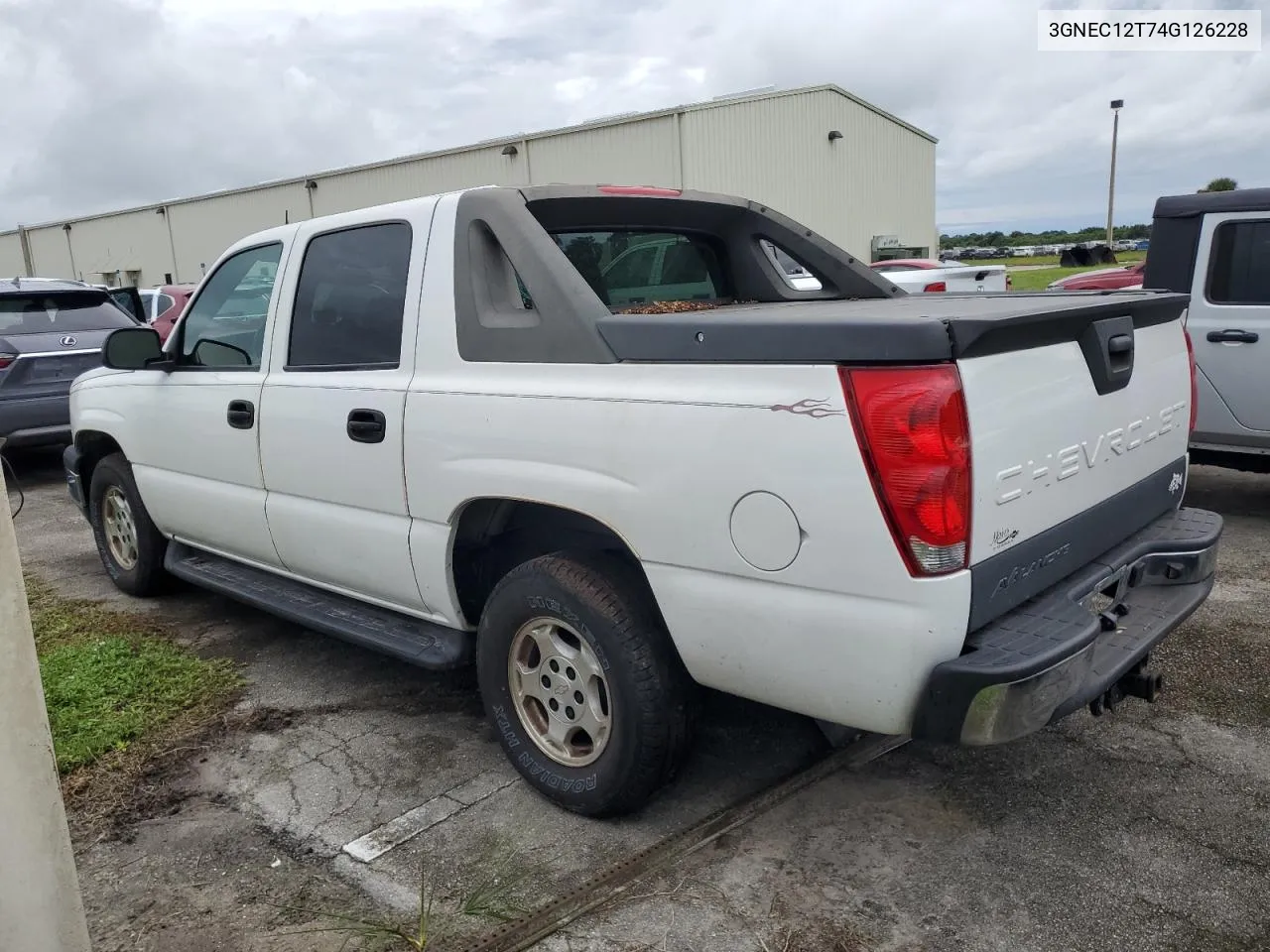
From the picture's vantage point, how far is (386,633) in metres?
3.67

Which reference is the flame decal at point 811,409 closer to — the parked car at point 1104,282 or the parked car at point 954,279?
the parked car at point 1104,282

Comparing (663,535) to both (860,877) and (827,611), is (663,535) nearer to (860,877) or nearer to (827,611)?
(827,611)

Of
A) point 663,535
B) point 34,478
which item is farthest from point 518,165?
point 663,535

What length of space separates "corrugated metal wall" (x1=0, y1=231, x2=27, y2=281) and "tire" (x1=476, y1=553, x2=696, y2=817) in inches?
1933

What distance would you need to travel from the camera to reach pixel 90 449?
5625 mm

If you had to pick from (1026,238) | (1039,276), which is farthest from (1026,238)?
(1039,276)

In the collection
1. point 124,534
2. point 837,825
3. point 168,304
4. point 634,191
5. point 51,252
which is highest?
point 51,252

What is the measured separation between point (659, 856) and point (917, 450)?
1.41m

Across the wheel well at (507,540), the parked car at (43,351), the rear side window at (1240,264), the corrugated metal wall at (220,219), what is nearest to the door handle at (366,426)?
the wheel well at (507,540)

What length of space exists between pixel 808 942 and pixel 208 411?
3.22 m

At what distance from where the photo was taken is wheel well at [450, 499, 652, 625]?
3174 mm

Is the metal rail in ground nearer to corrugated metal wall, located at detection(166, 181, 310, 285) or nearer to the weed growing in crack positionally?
the weed growing in crack

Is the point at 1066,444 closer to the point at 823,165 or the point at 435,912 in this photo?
the point at 435,912

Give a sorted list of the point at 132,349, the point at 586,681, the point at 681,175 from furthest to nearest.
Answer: the point at 681,175 → the point at 132,349 → the point at 586,681
